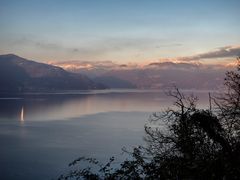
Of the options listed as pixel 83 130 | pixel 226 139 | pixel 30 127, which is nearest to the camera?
pixel 226 139

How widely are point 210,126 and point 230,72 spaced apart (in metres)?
2.30

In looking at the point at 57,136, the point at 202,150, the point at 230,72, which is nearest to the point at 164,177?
the point at 202,150

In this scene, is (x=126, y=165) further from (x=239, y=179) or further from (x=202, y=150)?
(x=239, y=179)

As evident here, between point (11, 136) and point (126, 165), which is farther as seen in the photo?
point (11, 136)

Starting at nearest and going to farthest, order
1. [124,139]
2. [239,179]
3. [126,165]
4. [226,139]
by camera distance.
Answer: [239,179]
[226,139]
[126,165]
[124,139]

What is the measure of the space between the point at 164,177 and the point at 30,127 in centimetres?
6125

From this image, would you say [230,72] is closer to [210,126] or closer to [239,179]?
[210,126]

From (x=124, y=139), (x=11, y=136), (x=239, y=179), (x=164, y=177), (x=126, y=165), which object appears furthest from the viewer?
(x=11, y=136)

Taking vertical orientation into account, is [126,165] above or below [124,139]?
above

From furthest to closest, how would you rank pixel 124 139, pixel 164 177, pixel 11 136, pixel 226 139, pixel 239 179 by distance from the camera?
pixel 11 136, pixel 124 139, pixel 226 139, pixel 164 177, pixel 239 179

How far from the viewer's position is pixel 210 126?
40.6 ft

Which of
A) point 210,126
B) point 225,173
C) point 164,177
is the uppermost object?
point 210,126

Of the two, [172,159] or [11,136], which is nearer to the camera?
[172,159]

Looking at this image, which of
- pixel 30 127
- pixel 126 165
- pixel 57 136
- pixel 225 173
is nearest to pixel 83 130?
pixel 57 136
